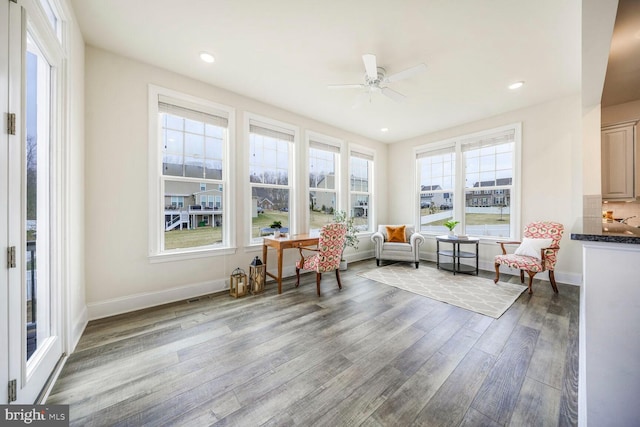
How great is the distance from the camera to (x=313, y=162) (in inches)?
176

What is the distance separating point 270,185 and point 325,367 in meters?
2.77

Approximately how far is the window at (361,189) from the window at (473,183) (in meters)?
1.13

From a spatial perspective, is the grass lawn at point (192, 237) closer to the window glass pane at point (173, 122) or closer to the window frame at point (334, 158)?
the window glass pane at point (173, 122)

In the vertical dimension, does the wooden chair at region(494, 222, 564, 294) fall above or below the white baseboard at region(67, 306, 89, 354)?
above

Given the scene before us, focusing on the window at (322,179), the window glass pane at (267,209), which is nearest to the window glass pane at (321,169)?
the window at (322,179)

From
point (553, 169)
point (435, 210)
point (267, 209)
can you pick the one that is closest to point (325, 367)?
point (267, 209)

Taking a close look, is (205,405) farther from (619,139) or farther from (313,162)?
(619,139)

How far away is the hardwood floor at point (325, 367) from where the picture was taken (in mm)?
1347

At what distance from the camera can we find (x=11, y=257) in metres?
1.14

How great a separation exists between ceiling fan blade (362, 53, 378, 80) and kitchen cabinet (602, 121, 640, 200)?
3.63 m

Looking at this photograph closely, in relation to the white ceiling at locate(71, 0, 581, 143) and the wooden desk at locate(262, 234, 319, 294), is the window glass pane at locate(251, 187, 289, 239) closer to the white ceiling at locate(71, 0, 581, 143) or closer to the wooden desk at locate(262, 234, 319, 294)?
the wooden desk at locate(262, 234, 319, 294)

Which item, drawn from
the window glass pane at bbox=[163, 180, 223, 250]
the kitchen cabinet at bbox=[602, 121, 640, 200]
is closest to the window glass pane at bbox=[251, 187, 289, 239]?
the window glass pane at bbox=[163, 180, 223, 250]

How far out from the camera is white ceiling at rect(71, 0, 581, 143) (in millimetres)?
1967

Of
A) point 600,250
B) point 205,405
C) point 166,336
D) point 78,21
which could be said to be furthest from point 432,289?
point 78,21
